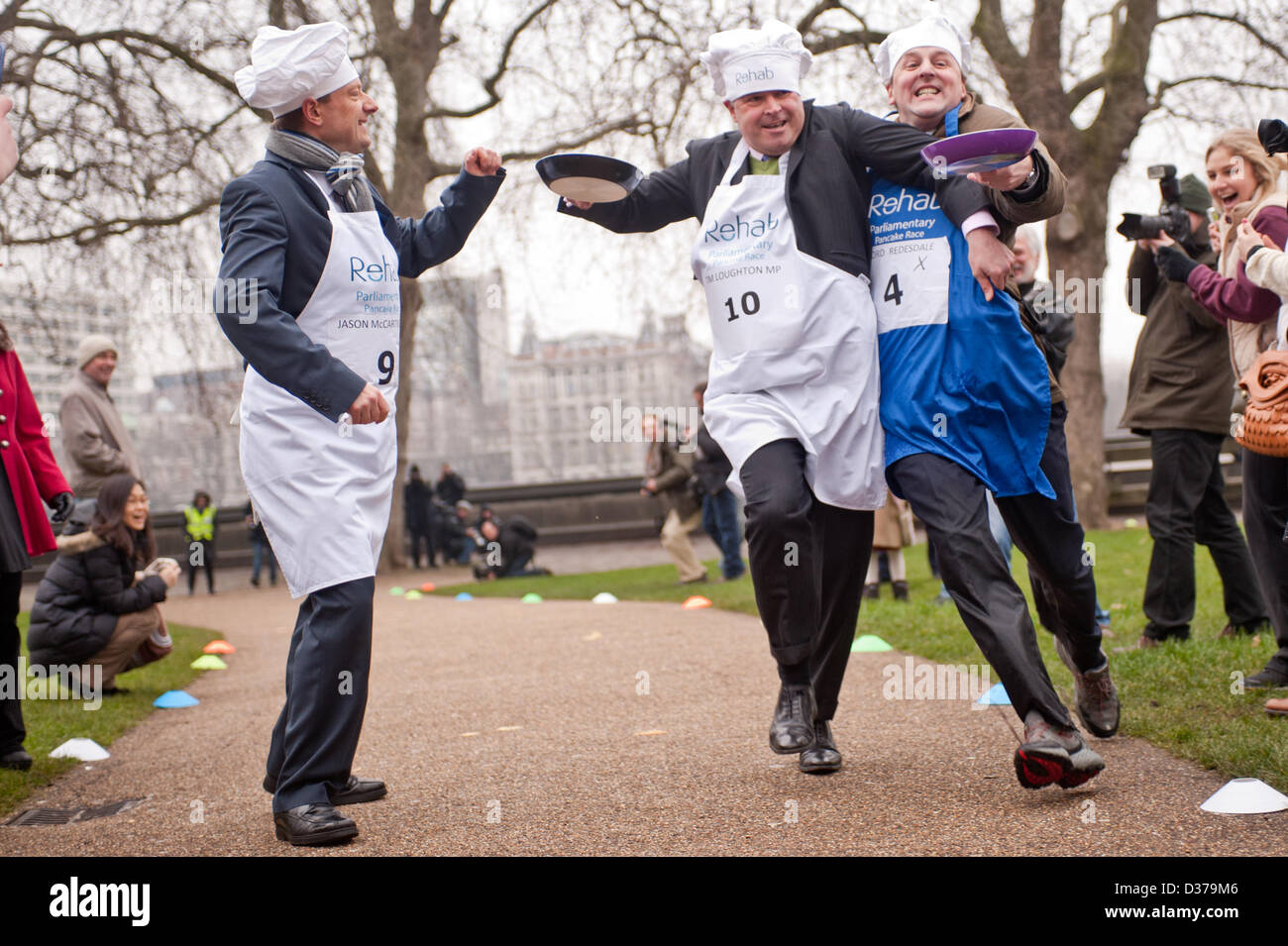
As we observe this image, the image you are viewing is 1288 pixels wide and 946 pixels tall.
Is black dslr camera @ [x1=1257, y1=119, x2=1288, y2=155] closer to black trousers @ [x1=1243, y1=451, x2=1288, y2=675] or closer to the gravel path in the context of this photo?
black trousers @ [x1=1243, y1=451, x2=1288, y2=675]

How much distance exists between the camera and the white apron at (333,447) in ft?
12.3

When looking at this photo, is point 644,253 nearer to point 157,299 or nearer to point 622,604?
point 157,299

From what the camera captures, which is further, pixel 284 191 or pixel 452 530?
pixel 452 530

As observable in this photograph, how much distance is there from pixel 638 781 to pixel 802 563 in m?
0.88

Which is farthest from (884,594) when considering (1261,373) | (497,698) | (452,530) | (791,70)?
(452,530)

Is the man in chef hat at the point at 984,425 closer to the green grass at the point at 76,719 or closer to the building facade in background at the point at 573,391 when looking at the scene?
the green grass at the point at 76,719

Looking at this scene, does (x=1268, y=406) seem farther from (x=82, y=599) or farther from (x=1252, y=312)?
(x=82, y=599)

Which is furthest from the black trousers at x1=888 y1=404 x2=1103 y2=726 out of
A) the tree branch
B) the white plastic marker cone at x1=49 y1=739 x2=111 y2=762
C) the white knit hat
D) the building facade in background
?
the building facade in background

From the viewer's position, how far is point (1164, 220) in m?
5.55

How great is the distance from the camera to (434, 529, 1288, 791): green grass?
417 cm

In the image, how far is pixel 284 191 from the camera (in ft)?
12.6

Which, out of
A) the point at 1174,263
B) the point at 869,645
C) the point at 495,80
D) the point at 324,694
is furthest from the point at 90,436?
the point at 495,80

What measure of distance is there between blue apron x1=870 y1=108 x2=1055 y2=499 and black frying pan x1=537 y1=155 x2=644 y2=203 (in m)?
0.90
